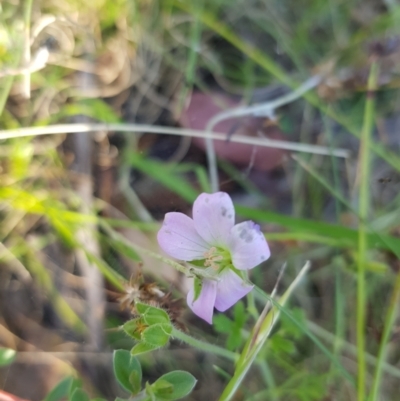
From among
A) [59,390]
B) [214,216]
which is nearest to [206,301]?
[214,216]

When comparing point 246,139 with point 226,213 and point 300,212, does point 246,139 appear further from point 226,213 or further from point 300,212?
point 226,213

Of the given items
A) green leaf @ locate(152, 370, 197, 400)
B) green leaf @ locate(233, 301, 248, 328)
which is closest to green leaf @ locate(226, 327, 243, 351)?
green leaf @ locate(233, 301, 248, 328)

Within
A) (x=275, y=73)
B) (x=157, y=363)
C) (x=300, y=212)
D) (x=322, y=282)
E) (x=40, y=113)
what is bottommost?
(x=157, y=363)

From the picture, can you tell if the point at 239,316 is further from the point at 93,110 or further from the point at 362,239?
the point at 93,110

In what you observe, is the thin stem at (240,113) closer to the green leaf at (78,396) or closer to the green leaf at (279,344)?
the green leaf at (279,344)

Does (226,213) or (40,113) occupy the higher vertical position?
(40,113)

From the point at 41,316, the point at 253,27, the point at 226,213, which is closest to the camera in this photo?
the point at 226,213

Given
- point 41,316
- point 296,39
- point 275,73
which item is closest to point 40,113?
point 41,316

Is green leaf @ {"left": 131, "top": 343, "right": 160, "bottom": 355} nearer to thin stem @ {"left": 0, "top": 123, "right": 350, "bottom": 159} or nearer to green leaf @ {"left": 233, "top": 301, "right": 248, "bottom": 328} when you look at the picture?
green leaf @ {"left": 233, "top": 301, "right": 248, "bottom": 328}
